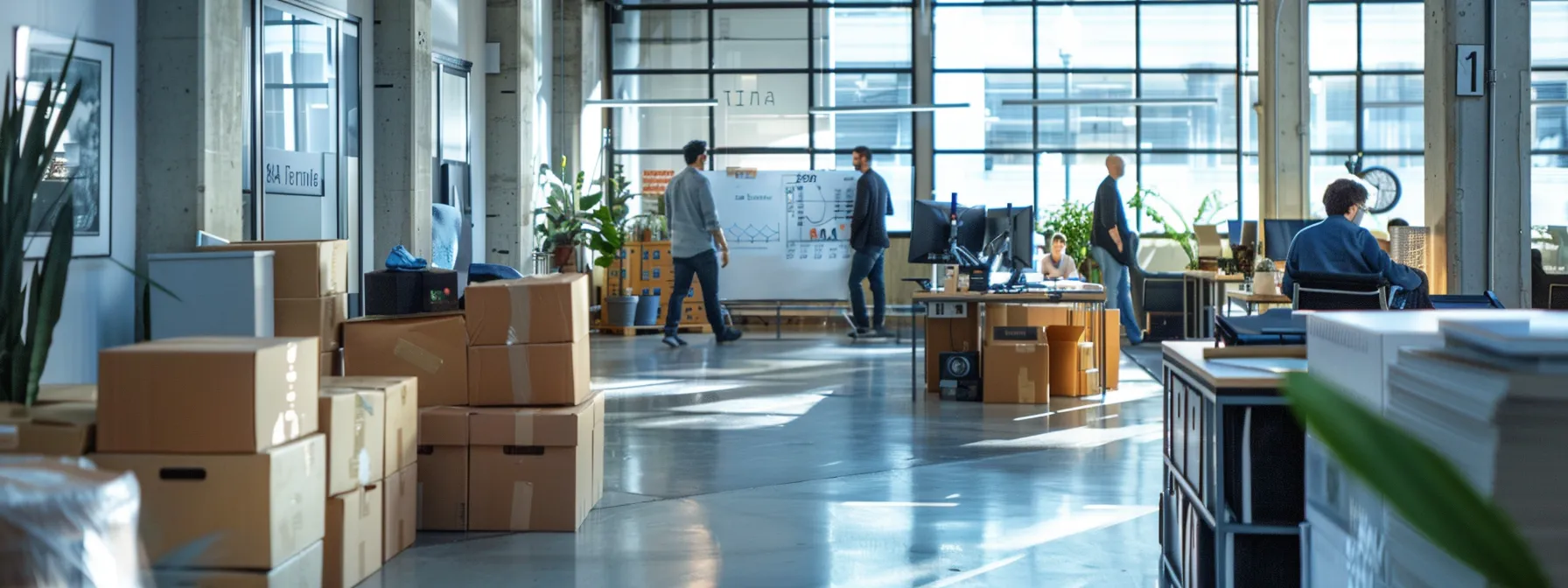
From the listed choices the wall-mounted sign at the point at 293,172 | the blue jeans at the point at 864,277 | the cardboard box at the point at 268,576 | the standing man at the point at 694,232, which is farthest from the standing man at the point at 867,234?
the cardboard box at the point at 268,576

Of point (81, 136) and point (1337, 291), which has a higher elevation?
point (81, 136)

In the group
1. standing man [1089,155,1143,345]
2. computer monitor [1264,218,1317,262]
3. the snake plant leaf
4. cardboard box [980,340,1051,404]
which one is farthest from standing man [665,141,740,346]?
the snake plant leaf

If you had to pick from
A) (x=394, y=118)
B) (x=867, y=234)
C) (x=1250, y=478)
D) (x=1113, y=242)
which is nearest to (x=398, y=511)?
(x=1250, y=478)

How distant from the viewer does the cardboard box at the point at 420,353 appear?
14.3 ft

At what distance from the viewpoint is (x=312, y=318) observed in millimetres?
4777

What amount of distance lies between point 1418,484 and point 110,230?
598 cm

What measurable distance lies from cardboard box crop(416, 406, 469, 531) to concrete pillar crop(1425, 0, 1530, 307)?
16.6 feet

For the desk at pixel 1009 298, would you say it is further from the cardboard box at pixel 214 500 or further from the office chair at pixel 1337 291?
the cardboard box at pixel 214 500

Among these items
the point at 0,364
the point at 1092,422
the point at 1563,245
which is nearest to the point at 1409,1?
the point at 1563,245

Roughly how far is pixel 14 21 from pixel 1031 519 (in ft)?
12.9

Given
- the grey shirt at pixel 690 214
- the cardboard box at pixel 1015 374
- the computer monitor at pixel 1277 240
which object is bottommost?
the cardboard box at pixel 1015 374

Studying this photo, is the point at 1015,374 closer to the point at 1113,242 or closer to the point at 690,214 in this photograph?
the point at 1113,242

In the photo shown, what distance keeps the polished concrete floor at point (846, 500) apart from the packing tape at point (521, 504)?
0.10 metres

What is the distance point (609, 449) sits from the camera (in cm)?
586
